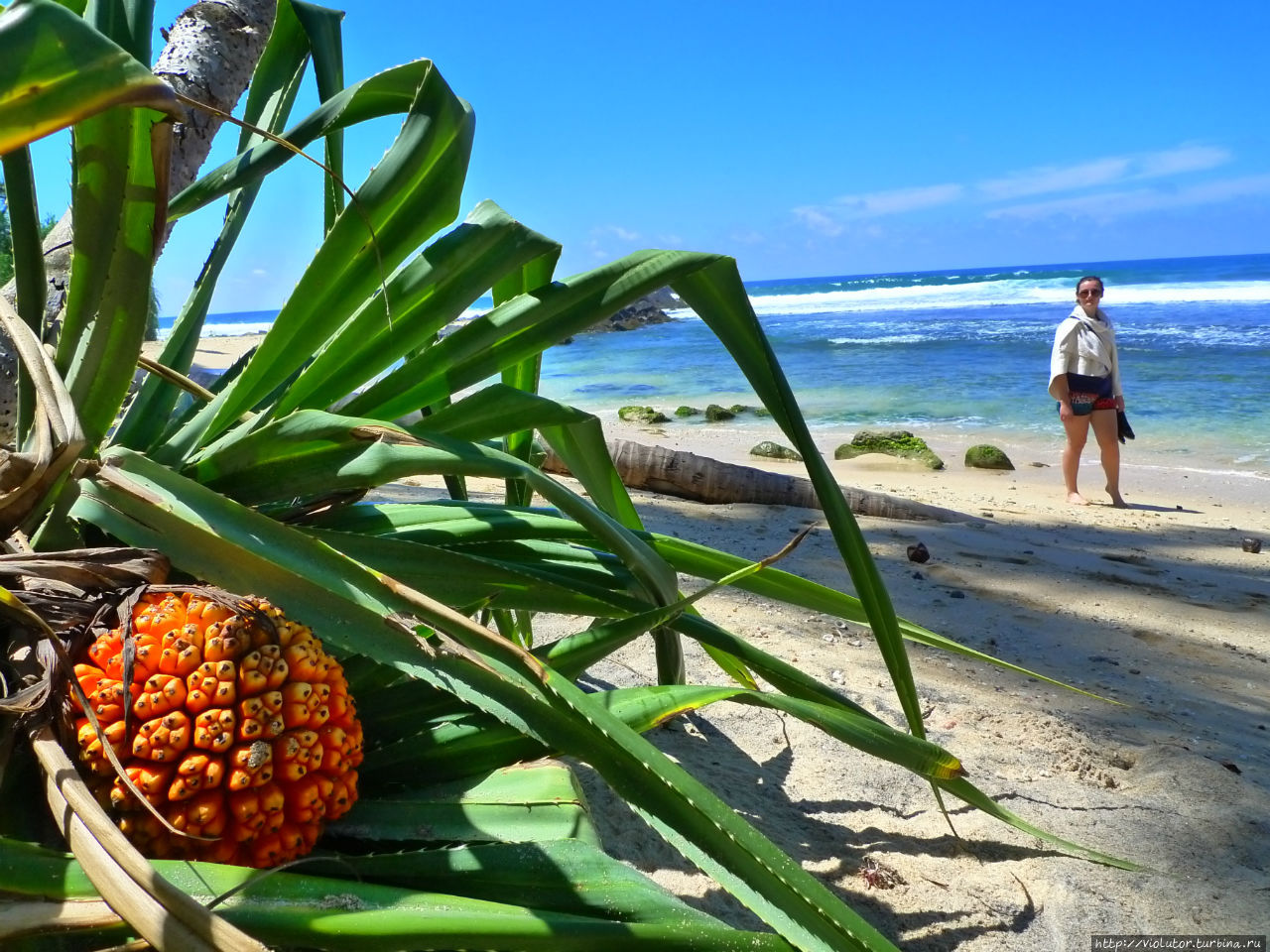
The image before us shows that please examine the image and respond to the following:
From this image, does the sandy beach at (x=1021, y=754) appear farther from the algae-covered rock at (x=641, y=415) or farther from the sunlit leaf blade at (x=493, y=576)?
the algae-covered rock at (x=641, y=415)

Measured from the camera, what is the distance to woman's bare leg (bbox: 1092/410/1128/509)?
686 cm

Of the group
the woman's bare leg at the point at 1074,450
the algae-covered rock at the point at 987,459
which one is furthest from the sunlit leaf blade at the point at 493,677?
the algae-covered rock at the point at 987,459

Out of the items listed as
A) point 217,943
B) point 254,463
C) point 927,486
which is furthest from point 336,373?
point 927,486

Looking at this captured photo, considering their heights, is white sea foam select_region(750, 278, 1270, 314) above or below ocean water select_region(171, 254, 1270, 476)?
above

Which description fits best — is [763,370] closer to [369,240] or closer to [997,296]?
[369,240]

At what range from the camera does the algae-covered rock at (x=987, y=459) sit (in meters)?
8.80

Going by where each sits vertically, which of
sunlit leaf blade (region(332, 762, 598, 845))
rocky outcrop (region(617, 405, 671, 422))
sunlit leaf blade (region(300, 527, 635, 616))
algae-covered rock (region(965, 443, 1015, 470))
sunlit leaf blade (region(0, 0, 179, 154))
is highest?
Answer: sunlit leaf blade (region(0, 0, 179, 154))

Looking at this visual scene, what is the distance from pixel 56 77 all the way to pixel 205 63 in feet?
6.21

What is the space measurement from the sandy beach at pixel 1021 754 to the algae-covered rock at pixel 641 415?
825 centimetres

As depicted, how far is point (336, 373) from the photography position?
1352 mm

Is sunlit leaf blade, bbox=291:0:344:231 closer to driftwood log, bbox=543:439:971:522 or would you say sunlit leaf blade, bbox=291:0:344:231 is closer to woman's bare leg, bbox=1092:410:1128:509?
driftwood log, bbox=543:439:971:522

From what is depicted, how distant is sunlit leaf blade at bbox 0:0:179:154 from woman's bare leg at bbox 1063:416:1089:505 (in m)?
7.17

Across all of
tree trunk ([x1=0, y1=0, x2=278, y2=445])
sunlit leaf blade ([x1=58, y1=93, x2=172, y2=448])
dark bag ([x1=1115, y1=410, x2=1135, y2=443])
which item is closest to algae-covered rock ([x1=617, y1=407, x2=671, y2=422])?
dark bag ([x1=1115, y1=410, x2=1135, y2=443])

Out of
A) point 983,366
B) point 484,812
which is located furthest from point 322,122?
point 983,366
